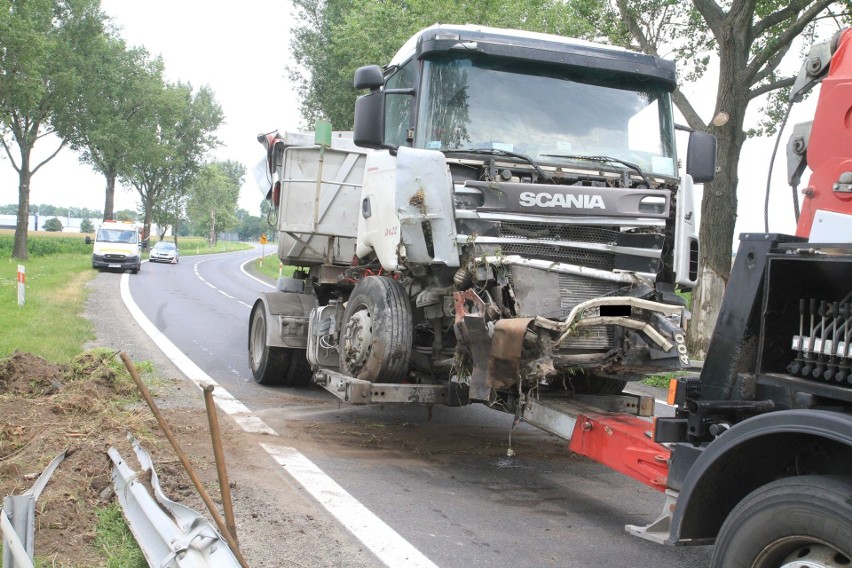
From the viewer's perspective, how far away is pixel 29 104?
109 ft

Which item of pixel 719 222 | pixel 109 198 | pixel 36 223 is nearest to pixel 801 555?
pixel 719 222

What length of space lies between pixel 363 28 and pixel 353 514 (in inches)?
931

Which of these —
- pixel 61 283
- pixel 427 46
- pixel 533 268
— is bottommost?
pixel 61 283

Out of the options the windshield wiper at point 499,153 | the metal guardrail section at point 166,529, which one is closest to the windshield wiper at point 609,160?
the windshield wiper at point 499,153

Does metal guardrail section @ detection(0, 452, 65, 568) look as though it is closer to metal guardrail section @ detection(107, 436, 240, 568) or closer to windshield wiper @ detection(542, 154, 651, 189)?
metal guardrail section @ detection(107, 436, 240, 568)

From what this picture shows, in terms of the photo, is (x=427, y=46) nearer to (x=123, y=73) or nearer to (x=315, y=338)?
(x=315, y=338)

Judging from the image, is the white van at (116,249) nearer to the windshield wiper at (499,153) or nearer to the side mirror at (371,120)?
the side mirror at (371,120)

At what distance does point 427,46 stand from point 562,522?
144 inches

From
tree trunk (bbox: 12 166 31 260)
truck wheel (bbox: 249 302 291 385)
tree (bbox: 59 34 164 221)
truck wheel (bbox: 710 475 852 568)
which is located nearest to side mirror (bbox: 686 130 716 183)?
truck wheel (bbox: 710 475 852 568)

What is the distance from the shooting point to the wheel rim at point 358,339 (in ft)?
21.8

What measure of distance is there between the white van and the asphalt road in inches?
1014

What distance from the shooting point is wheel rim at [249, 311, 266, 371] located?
396 inches

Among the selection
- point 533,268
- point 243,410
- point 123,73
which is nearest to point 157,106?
point 123,73

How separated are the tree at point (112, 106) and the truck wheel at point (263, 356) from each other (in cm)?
3478
